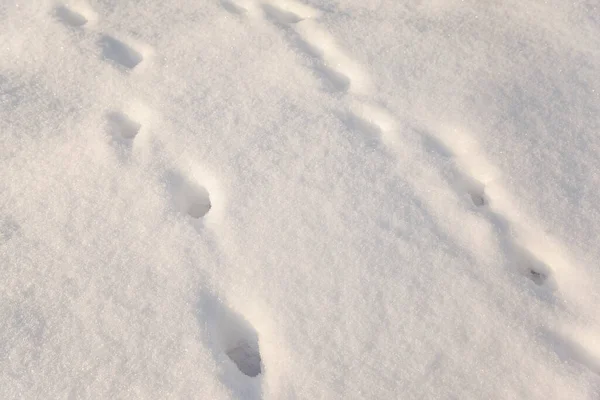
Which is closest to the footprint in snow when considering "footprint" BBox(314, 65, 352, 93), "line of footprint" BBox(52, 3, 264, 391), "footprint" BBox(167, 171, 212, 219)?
"line of footprint" BBox(52, 3, 264, 391)

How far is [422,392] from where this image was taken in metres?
1.18

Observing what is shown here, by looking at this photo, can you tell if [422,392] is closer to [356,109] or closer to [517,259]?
[517,259]

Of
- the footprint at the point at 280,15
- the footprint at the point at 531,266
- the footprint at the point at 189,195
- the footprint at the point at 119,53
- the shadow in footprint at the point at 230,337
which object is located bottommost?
the shadow in footprint at the point at 230,337

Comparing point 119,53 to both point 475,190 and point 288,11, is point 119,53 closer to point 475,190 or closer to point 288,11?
point 288,11

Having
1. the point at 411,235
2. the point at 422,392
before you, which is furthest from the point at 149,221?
the point at 422,392

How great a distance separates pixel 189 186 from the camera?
1486mm

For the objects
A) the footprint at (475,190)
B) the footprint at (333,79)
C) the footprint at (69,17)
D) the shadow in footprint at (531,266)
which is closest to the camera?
the shadow in footprint at (531,266)

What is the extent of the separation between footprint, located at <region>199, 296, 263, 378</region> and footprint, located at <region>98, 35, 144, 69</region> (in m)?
0.87

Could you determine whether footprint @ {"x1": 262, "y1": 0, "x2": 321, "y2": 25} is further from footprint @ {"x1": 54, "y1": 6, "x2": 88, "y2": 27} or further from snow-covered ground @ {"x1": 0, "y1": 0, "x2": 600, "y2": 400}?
footprint @ {"x1": 54, "y1": 6, "x2": 88, "y2": 27}

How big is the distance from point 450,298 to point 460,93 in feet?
2.22

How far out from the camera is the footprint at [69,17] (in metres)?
1.86

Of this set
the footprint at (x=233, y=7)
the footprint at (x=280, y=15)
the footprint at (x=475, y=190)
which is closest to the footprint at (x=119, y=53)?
the footprint at (x=233, y=7)

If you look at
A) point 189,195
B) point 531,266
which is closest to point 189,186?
point 189,195

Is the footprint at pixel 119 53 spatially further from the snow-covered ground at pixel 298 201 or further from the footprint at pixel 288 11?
the footprint at pixel 288 11
